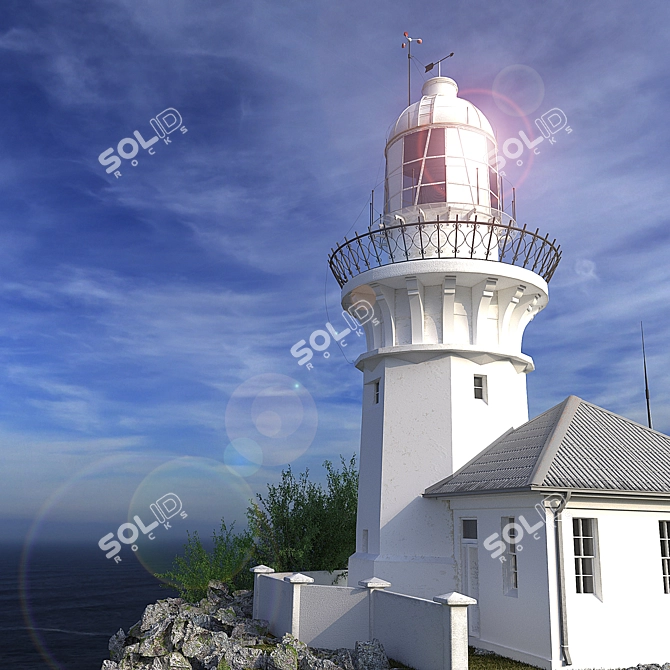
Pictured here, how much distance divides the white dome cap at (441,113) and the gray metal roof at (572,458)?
25.2 feet

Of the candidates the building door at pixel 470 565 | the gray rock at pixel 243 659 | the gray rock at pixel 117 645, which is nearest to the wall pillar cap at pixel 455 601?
the building door at pixel 470 565

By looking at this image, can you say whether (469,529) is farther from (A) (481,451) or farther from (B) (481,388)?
(B) (481,388)

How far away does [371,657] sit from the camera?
444 inches

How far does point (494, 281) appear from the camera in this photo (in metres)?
15.4

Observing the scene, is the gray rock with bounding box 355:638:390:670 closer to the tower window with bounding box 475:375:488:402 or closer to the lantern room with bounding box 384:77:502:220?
the tower window with bounding box 475:375:488:402

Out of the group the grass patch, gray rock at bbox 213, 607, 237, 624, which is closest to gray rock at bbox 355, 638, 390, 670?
the grass patch

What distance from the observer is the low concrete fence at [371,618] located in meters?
10.0

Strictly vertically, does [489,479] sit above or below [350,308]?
below

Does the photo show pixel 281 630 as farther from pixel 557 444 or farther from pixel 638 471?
pixel 638 471

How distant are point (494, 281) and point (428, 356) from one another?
236 centimetres

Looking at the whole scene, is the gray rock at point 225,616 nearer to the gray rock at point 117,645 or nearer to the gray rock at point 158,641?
the gray rock at point 158,641

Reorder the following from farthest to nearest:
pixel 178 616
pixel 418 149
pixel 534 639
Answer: pixel 418 149
pixel 178 616
pixel 534 639

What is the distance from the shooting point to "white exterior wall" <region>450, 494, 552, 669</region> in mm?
11062

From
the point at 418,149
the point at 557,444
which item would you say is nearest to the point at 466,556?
the point at 557,444
